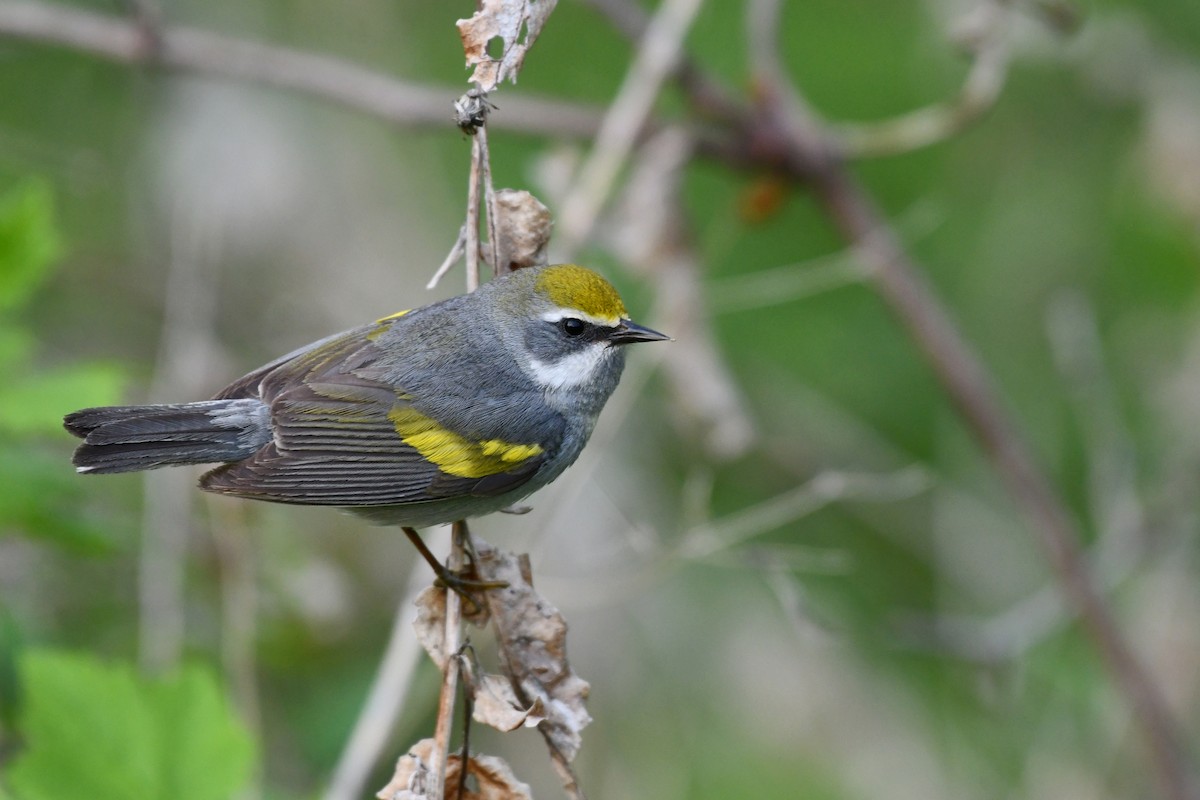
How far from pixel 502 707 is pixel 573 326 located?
127 centimetres

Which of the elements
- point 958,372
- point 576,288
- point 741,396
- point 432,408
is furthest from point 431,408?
point 741,396

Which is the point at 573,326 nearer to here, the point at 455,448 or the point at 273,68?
the point at 455,448

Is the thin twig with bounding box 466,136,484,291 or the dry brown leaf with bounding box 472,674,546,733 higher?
the thin twig with bounding box 466,136,484,291

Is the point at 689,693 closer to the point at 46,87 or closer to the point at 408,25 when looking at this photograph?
the point at 408,25

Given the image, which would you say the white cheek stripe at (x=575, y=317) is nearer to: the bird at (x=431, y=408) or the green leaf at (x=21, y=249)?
the bird at (x=431, y=408)

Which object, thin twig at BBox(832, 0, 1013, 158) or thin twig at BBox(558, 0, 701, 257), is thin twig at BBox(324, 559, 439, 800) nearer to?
thin twig at BBox(558, 0, 701, 257)

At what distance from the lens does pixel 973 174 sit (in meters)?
7.12

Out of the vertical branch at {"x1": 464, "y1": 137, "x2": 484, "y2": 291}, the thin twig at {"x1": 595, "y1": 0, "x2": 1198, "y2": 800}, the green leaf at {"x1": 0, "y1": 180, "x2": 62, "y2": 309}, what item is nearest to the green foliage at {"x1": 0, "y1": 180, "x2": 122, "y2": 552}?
the green leaf at {"x1": 0, "y1": 180, "x2": 62, "y2": 309}

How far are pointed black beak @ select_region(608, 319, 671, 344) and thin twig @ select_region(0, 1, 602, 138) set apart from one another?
1719 mm

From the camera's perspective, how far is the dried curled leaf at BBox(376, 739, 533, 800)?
2424 mm

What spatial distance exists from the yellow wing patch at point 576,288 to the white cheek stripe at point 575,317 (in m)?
0.01

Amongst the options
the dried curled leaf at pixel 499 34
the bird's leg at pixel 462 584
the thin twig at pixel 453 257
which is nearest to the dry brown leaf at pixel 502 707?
the bird's leg at pixel 462 584

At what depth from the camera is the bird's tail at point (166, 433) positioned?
3006mm

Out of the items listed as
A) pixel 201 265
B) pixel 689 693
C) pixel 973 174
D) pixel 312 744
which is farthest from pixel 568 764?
pixel 973 174
